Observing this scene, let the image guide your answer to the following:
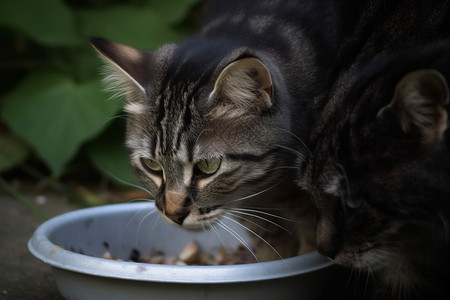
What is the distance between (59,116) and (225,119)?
1429 mm

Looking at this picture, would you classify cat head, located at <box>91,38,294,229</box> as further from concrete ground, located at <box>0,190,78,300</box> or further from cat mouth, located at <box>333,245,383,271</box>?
concrete ground, located at <box>0,190,78,300</box>

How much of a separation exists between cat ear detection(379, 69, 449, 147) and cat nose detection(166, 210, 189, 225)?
65cm

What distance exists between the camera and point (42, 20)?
10.2 ft

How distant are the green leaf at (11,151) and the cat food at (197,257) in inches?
49.3

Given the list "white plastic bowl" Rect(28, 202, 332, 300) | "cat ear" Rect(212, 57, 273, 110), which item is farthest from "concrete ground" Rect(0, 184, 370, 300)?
"cat ear" Rect(212, 57, 273, 110)

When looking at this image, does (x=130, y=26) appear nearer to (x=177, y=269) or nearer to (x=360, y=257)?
(x=177, y=269)

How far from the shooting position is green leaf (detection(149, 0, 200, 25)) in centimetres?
328

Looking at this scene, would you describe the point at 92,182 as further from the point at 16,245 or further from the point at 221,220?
the point at 221,220

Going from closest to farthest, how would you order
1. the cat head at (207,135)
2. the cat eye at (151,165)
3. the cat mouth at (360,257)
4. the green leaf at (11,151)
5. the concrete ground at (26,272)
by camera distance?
the cat mouth at (360,257)
the cat head at (207,135)
the cat eye at (151,165)
the concrete ground at (26,272)
the green leaf at (11,151)

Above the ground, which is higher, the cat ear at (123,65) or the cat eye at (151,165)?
the cat ear at (123,65)

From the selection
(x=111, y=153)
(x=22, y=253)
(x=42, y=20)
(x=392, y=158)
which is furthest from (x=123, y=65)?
(x=42, y=20)

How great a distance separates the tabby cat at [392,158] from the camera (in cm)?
141

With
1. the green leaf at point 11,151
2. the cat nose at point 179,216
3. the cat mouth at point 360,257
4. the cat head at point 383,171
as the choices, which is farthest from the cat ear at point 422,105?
the green leaf at point 11,151

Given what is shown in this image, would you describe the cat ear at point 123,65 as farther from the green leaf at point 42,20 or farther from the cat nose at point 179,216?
the green leaf at point 42,20
